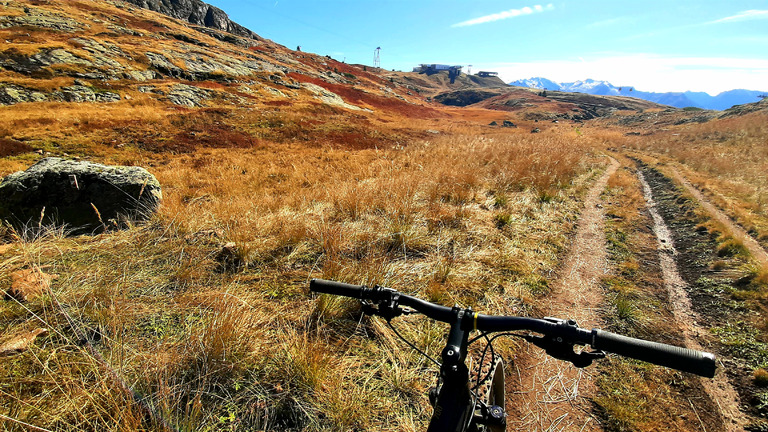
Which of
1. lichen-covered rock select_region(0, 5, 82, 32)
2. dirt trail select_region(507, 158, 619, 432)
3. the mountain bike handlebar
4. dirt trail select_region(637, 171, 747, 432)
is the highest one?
lichen-covered rock select_region(0, 5, 82, 32)

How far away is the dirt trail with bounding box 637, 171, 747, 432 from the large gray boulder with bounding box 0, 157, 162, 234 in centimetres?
747

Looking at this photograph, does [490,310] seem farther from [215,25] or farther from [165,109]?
[215,25]

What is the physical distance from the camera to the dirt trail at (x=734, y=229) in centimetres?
522

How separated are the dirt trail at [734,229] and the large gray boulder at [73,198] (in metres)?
10.8

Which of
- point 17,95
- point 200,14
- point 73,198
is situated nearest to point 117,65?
point 17,95

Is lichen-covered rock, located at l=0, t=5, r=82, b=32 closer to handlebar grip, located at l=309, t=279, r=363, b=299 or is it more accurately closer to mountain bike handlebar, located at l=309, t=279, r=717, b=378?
handlebar grip, located at l=309, t=279, r=363, b=299

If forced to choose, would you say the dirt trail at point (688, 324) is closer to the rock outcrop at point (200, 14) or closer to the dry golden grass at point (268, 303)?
the dry golden grass at point (268, 303)

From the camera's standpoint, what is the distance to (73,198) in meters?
4.93

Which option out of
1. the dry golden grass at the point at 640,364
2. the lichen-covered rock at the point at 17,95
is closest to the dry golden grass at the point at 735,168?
the dry golden grass at the point at 640,364

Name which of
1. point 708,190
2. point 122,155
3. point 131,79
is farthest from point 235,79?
point 708,190

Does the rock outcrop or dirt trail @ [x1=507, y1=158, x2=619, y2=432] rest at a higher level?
the rock outcrop

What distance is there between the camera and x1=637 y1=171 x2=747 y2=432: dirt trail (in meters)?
2.51

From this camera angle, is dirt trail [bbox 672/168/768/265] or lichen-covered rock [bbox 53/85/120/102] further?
lichen-covered rock [bbox 53/85/120/102]

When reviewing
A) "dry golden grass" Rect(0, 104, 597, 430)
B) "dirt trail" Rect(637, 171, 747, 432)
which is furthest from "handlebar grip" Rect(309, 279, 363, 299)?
"dirt trail" Rect(637, 171, 747, 432)
